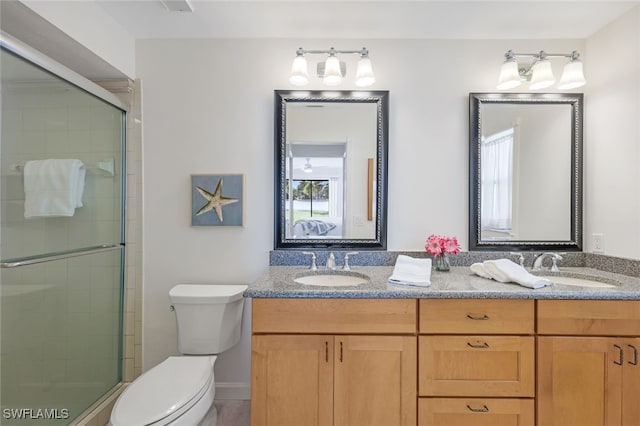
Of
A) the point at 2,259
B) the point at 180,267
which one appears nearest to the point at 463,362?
the point at 180,267

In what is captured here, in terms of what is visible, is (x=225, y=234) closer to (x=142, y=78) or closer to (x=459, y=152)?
(x=142, y=78)

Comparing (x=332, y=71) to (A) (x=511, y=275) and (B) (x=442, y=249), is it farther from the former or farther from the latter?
(A) (x=511, y=275)

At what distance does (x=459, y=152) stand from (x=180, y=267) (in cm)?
188

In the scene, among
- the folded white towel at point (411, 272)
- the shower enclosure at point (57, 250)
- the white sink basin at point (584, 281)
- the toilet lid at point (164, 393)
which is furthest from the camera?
the white sink basin at point (584, 281)

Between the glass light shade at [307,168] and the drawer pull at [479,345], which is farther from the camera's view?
the glass light shade at [307,168]

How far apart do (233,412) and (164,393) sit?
2.28 ft

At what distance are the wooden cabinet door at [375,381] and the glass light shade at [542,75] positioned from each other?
5.22 ft

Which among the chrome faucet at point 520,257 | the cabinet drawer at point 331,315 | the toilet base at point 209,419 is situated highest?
the chrome faucet at point 520,257

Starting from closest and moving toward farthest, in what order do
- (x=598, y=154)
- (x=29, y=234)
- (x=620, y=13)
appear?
1. (x=29, y=234)
2. (x=620, y=13)
3. (x=598, y=154)

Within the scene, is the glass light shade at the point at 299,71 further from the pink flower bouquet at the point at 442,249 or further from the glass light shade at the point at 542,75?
the glass light shade at the point at 542,75

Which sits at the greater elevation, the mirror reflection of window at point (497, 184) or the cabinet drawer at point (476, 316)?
the mirror reflection of window at point (497, 184)

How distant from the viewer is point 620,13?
171 cm

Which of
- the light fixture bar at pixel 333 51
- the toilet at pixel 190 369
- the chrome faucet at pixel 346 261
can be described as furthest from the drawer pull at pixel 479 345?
the light fixture bar at pixel 333 51

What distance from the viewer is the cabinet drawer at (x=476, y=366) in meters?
1.37
